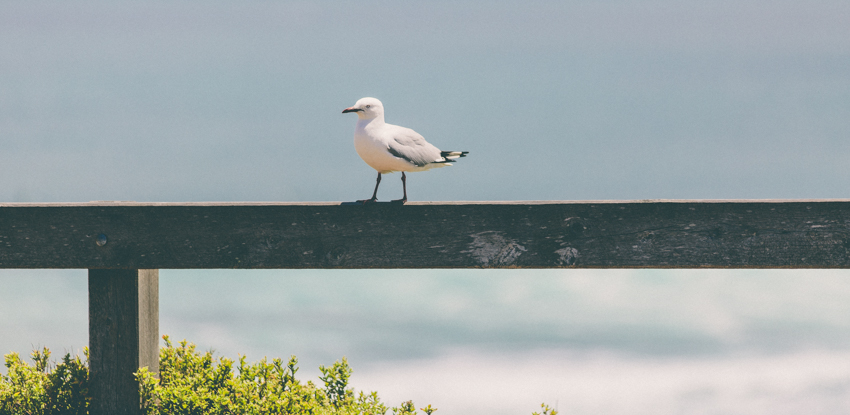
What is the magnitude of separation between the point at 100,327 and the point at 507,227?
232 cm

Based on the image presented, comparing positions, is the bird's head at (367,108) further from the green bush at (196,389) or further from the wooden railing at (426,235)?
the green bush at (196,389)

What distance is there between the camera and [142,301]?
376 cm

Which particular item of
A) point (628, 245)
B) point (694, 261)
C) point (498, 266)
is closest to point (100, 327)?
point (498, 266)

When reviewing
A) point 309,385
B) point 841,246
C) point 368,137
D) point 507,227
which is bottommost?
point 309,385

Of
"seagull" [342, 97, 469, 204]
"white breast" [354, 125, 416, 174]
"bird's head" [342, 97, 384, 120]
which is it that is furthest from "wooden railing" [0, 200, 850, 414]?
"bird's head" [342, 97, 384, 120]

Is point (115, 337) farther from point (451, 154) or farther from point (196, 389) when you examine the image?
point (451, 154)

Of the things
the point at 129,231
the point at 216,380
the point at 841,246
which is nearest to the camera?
the point at 841,246

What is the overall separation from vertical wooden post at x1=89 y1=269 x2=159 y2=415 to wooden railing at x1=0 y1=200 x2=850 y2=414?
27 mm

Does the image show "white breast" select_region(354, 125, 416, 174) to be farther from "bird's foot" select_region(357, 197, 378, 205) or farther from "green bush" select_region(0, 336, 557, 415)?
"green bush" select_region(0, 336, 557, 415)

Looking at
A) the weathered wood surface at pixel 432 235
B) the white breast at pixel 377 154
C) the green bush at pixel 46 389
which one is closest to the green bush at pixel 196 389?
the green bush at pixel 46 389

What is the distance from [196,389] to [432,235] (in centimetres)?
186

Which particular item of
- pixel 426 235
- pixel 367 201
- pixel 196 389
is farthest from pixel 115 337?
pixel 426 235

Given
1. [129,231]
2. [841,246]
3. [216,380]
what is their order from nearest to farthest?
[841,246] → [129,231] → [216,380]

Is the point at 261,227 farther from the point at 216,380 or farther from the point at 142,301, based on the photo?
the point at 216,380
